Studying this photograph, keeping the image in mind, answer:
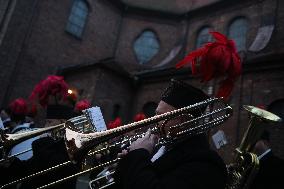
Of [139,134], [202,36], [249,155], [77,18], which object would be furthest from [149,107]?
[139,134]

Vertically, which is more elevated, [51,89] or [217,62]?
[217,62]

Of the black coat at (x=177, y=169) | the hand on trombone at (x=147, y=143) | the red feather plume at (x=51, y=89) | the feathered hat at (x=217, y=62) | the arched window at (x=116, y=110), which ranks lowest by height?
the black coat at (x=177, y=169)

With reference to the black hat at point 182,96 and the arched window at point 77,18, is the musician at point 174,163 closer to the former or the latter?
the black hat at point 182,96

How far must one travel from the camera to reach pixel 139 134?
8.91 ft

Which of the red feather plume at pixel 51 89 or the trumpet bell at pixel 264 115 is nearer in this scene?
the trumpet bell at pixel 264 115

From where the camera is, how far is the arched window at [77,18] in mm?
16672

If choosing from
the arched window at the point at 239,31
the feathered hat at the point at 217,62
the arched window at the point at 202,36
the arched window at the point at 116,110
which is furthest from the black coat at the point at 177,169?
the arched window at the point at 202,36

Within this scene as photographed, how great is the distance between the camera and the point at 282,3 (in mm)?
13820

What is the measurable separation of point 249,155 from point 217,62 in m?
1.12

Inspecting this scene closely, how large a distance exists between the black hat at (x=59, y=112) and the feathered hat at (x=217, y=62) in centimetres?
196

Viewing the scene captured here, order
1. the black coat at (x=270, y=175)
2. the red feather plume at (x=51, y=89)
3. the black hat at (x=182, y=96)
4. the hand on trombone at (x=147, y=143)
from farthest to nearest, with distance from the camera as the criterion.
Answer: the red feather plume at (x=51, y=89)
the black coat at (x=270, y=175)
the black hat at (x=182, y=96)
the hand on trombone at (x=147, y=143)

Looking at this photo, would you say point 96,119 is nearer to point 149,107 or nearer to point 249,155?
point 249,155

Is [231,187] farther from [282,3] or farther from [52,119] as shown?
[282,3]

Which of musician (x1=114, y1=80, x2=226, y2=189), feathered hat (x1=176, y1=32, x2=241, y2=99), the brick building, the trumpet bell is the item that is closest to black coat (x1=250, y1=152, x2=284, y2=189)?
the trumpet bell
